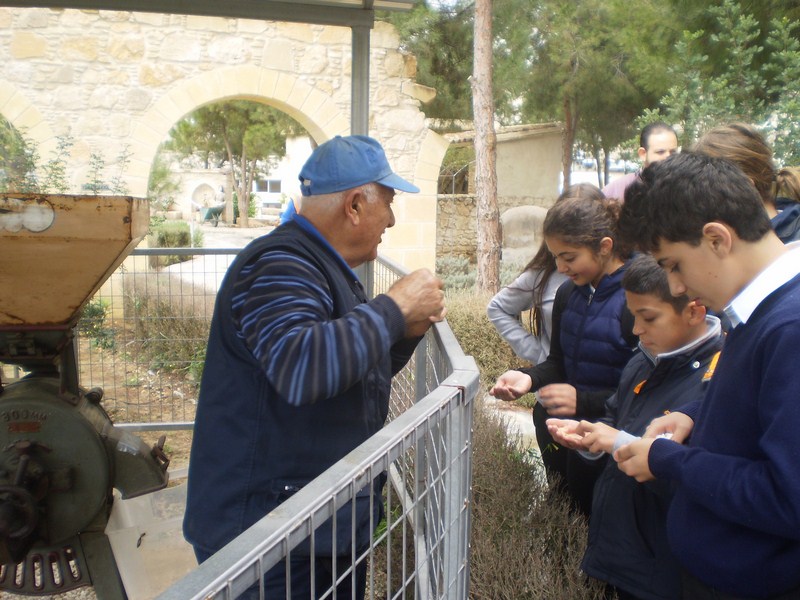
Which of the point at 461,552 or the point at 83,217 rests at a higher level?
the point at 83,217

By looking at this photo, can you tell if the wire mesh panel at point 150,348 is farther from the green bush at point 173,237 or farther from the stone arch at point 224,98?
the green bush at point 173,237

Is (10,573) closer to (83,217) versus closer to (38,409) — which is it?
(38,409)

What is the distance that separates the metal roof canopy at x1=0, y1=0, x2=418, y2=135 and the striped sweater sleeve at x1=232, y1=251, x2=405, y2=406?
1.72 meters

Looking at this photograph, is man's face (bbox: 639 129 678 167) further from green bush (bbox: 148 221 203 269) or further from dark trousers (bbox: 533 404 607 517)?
green bush (bbox: 148 221 203 269)

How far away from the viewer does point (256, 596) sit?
1.62 m

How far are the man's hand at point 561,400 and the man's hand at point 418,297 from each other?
0.85 metres

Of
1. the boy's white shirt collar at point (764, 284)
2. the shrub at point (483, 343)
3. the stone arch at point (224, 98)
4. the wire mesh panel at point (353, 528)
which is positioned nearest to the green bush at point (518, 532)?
the wire mesh panel at point (353, 528)

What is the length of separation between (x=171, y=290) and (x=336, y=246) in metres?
4.08

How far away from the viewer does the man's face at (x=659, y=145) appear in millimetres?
3941

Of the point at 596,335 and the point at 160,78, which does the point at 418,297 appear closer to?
the point at 596,335

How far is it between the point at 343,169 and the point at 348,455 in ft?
2.74

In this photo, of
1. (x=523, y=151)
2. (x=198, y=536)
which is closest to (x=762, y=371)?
(x=198, y=536)

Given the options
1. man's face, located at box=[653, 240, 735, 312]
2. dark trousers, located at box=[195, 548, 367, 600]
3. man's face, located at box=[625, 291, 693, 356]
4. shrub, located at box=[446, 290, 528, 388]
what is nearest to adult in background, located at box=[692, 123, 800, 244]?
man's face, located at box=[625, 291, 693, 356]

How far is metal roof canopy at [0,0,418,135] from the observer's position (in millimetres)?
3051
